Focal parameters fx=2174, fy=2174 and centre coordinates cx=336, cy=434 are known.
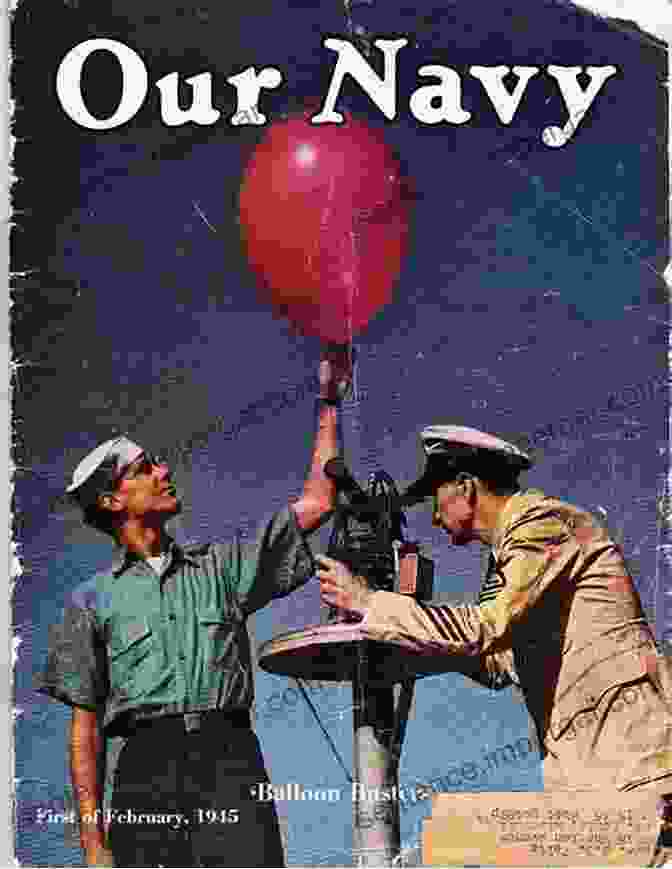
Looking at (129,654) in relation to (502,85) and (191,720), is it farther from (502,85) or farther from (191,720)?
(502,85)

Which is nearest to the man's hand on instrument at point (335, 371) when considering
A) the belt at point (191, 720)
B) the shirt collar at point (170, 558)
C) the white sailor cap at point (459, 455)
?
the white sailor cap at point (459, 455)

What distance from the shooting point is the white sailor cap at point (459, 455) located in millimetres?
6883

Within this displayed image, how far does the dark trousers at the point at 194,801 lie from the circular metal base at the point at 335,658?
24cm

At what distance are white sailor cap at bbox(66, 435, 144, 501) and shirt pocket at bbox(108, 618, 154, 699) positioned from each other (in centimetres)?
43

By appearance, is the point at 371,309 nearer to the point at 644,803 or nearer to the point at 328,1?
the point at 328,1

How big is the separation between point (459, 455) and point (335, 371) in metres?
0.48

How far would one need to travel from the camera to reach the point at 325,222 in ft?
22.5

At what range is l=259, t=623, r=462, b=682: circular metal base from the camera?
676 cm

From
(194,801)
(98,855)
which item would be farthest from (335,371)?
(98,855)

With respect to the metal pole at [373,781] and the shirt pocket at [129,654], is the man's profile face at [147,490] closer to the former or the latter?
the shirt pocket at [129,654]

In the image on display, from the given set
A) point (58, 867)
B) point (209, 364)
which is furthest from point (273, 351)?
point (58, 867)

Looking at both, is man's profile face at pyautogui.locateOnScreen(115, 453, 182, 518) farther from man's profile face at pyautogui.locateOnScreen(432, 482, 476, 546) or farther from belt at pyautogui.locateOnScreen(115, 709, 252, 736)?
man's profile face at pyautogui.locateOnScreen(432, 482, 476, 546)

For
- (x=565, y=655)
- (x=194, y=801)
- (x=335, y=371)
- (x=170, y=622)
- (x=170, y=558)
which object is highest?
(x=335, y=371)

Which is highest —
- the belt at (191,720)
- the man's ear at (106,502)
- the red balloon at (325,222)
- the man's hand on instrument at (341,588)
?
the red balloon at (325,222)
